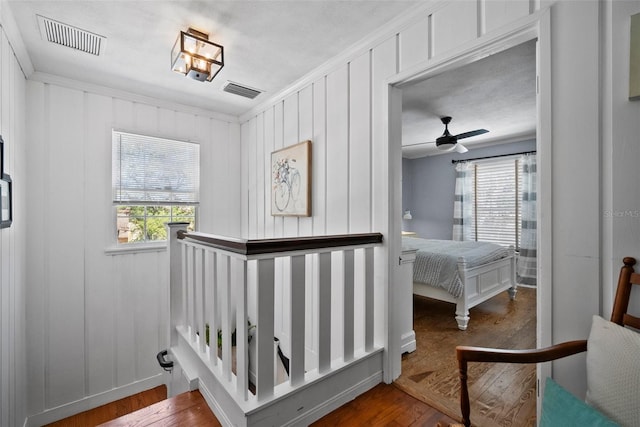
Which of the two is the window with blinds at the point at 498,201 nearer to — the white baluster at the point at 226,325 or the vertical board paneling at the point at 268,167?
the vertical board paneling at the point at 268,167

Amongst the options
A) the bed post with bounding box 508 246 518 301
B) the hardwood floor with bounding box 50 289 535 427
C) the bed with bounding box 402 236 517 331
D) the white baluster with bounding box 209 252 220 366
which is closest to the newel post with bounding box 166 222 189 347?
the hardwood floor with bounding box 50 289 535 427

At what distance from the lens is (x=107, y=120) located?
9.71 ft

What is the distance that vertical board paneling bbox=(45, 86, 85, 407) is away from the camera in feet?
8.76

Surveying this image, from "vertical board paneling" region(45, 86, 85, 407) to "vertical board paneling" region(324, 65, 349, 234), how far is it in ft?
7.87

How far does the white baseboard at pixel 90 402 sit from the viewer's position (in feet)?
8.50

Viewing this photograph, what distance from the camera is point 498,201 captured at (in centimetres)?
525

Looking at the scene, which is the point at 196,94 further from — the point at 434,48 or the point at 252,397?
the point at 252,397

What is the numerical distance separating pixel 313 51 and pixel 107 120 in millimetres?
2220

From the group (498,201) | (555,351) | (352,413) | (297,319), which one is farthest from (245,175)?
(498,201)

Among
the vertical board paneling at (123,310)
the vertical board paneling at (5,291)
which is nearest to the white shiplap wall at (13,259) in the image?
the vertical board paneling at (5,291)

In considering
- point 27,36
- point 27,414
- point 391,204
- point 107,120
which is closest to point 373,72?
point 391,204

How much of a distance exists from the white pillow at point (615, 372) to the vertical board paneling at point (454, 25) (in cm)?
147

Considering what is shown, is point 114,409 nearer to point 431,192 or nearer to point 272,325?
point 272,325

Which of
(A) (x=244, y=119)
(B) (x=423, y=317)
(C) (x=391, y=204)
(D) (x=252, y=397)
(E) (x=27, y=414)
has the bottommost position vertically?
(E) (x=27, y=414)
